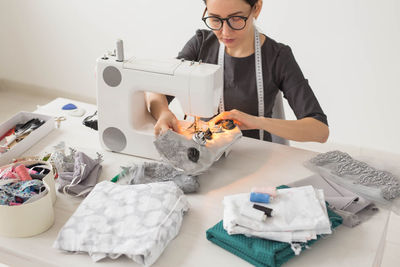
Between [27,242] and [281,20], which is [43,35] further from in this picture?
[27,242]

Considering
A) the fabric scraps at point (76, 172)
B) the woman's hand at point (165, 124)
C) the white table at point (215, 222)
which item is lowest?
the white table at point (215, 222)

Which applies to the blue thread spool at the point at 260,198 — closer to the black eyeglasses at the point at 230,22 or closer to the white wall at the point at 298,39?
the black eyeglasses at the point at 230,22

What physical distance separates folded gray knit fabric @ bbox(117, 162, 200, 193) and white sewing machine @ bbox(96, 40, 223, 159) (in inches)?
5.0

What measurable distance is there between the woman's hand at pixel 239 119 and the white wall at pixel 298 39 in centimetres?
177

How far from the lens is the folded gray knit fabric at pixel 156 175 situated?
5.62 ft

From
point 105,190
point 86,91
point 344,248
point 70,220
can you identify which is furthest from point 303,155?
point 86,91

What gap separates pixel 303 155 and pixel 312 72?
1.79 meters

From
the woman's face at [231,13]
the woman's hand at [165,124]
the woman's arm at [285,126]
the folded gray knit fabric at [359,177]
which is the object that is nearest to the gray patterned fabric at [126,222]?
the woman's hand at [165,124]

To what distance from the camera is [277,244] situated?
1.41 meters

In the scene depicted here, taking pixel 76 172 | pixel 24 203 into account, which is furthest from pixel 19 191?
pixel 76 172

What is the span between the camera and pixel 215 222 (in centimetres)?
157

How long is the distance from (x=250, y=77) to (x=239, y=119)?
43cm

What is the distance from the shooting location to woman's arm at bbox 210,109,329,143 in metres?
1.94

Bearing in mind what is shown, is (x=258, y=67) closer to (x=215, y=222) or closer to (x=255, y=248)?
(x=215, y=222)
